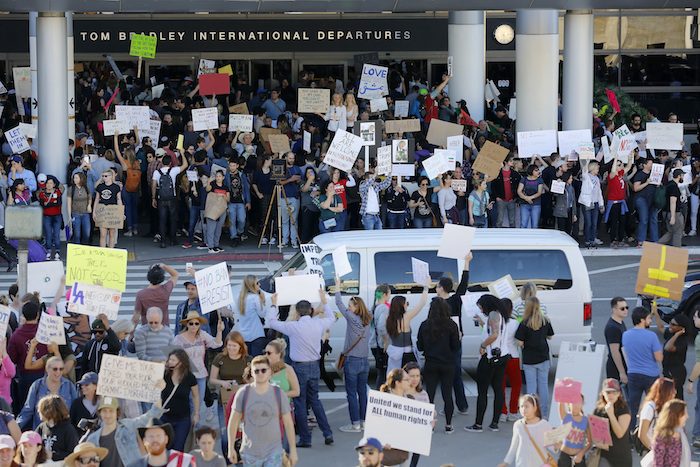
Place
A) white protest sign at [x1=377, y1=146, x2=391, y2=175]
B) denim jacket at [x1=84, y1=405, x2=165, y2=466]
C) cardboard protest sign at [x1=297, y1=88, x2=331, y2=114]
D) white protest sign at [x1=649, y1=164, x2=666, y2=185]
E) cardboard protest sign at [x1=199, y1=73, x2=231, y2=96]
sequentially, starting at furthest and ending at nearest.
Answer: cardboard protest sign at [x1=199, y1=73, x2=231, y2=96] < cardboard protest sign at [x1=297, y1=88, x2=331, y2=114] < white protest sign at [x1=649, y1=164, x2=666, y2=185] < white protest sign at [x1=377, y1=146, x2=391, y2=175] < denim jacket at [x1=84, y1=405, x2=165, y2=466]

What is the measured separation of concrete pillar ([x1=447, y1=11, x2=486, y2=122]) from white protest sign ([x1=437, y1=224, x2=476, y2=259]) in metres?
14.8

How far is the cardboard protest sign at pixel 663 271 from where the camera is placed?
16.3 metres

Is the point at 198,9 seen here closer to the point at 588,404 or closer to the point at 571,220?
the point at 571,220

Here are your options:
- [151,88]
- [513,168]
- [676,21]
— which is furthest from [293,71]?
[513,168]

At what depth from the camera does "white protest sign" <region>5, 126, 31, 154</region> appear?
27.7m

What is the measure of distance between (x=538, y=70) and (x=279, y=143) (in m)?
5.66

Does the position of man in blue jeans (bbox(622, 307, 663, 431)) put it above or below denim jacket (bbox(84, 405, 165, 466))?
above

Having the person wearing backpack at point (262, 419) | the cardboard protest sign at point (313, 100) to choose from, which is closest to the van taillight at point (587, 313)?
the person wearing backpack at point (262, 419)

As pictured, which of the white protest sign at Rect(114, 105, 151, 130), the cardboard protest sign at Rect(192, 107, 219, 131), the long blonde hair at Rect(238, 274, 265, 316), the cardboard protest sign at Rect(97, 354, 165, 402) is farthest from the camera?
the cardboard protest sign at Rect(192, 107, 219, 131)

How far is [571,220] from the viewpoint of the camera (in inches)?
1065

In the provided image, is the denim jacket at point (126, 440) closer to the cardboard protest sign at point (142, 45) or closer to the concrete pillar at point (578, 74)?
the concrete pillar at point (578, 74)

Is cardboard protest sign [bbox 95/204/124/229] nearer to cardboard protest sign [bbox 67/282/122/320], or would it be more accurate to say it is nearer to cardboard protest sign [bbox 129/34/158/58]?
cardboard protest sign [bbox 129/34/158/58]

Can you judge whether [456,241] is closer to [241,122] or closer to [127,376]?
[127,376]

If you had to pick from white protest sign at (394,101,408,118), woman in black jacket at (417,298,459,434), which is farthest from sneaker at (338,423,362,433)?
white protest sign at (394,101,408,118)
